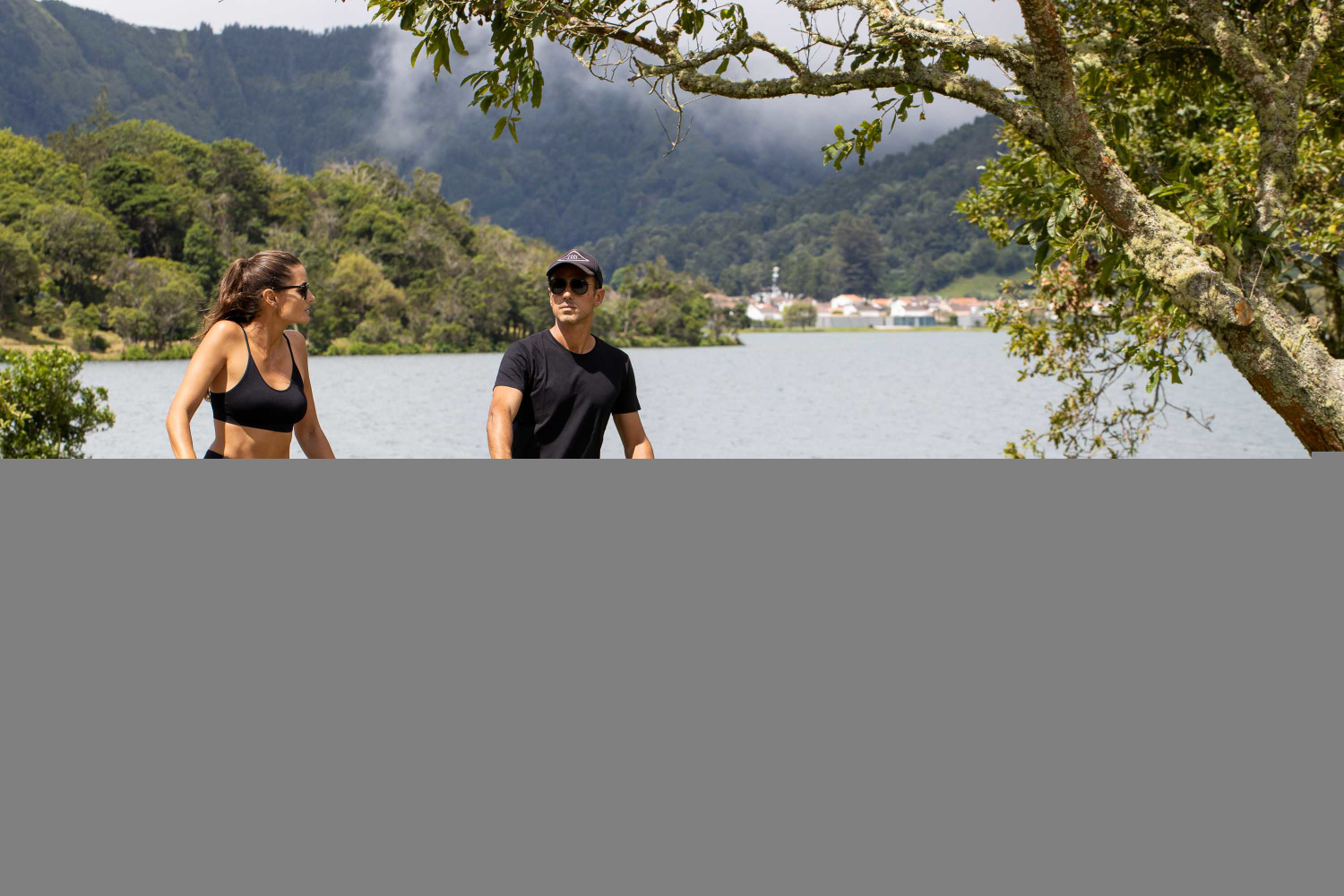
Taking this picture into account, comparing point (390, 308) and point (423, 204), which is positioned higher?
point (423, 204)

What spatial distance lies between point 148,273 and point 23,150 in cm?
1925

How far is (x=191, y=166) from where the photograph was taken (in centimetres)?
8356

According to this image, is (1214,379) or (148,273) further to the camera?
(1214,379)

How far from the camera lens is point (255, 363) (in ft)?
12.3

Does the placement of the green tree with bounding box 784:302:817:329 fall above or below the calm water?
above

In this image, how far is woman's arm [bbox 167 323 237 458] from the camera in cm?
334

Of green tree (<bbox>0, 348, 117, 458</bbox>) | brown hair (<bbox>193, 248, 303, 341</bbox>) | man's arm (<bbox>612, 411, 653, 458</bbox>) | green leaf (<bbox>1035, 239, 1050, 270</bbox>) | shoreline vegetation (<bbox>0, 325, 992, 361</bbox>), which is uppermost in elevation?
green leaf (<bbox>1035, 239, 1050, 270</bbox>)

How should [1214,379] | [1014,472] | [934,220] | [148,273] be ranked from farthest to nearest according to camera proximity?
[934,220] → [1214,379] → [148,273] → [1014,472]

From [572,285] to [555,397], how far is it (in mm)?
425

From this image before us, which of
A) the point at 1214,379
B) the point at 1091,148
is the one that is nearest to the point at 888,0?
the point at 1091,148

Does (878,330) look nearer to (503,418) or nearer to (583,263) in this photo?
(583,263)

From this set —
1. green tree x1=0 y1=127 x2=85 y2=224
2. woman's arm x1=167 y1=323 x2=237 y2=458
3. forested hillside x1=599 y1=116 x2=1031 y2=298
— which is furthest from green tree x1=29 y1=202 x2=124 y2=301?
forested hillside x1=599 y1=116 x2=1031 y2=298

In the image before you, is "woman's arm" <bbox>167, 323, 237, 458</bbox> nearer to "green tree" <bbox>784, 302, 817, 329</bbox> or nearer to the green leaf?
the green leaf

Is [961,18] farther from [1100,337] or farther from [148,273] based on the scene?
[148,273]
